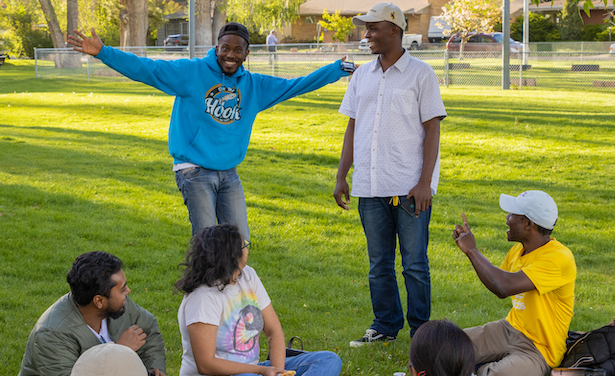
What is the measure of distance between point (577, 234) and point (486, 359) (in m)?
3.94

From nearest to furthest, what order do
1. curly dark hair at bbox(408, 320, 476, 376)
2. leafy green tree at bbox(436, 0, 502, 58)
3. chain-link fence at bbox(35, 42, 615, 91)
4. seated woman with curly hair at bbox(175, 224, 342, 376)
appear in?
curly dark hair at bbox(408, 320, 476, 376) < seated woman with curly hair at bbox(175, 224, 342, 376) < chain-link fence at bbox(35, 42, 615, 91) < leafy green tree at bbox(436, 0, 502, 58)

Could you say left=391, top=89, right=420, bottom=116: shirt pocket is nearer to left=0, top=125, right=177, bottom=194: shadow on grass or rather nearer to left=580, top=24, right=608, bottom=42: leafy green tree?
left=0, top=125, right=177, bottom=194: shadow on grass

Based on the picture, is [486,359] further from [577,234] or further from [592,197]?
[592,197]

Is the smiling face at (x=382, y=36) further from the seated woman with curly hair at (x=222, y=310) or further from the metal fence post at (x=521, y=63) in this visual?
the metal fence post at (x=521, y=63)

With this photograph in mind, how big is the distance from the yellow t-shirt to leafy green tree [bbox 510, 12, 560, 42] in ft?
141

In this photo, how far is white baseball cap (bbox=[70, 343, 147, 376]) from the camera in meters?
2.27

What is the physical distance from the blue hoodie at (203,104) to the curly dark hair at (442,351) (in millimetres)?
1968

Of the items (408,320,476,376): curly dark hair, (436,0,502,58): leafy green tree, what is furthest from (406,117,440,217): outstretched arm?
(436,0,502,58): leafy green tree

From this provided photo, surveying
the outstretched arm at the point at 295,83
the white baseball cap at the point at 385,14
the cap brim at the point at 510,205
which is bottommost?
the cap brim at the point at 510,205

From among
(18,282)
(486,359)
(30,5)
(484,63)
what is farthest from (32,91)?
(30,5)

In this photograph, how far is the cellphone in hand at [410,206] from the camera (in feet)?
12.6

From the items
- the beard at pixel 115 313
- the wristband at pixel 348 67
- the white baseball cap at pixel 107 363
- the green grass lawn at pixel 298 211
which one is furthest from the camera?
the green grass lawn at pixel 298 211

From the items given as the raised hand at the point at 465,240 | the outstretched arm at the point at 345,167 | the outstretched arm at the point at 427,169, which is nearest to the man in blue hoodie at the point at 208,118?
the outstretched arm at the point at 345,167

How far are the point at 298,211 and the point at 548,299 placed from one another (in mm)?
4648
